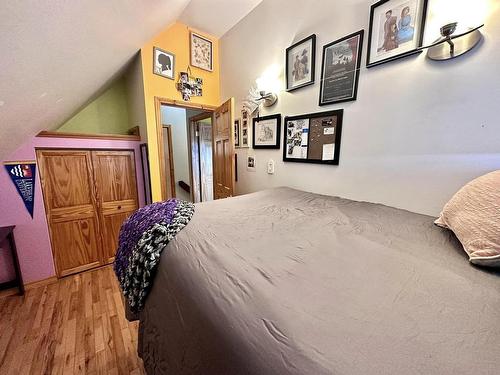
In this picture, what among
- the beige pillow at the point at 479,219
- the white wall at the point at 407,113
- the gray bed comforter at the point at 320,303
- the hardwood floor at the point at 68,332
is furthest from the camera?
the hardwood floor at the point at 68,332

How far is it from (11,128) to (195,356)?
1647mm

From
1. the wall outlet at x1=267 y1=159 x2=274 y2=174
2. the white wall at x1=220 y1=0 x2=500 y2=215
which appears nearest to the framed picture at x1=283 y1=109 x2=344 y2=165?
the white wall at x1=220 y1=0 x2=500 y2=215

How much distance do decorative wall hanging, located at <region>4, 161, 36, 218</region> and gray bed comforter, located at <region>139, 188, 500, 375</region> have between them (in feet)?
6.12

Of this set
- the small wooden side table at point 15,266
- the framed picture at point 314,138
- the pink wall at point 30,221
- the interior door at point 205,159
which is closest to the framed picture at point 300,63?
the framed picture at point 314,138

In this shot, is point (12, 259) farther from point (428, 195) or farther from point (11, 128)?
point (428, 195)

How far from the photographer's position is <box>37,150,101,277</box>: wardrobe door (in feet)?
6.39

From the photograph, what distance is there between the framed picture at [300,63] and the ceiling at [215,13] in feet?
2.68

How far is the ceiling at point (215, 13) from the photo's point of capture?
210cm

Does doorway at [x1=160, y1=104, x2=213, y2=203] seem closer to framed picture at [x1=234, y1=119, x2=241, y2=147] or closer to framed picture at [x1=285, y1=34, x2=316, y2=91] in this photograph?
framed picture at [x1=234, y1=119, x2=241, y2=147]

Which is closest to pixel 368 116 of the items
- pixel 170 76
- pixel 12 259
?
pixel 170 76

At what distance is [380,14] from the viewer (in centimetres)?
126

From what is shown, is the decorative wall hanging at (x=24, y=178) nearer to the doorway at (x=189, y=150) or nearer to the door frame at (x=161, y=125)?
the door frame at (x=161, y=125)

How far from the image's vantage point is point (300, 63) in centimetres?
176

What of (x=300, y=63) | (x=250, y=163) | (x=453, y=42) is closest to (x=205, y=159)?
(x=250, y=163)
